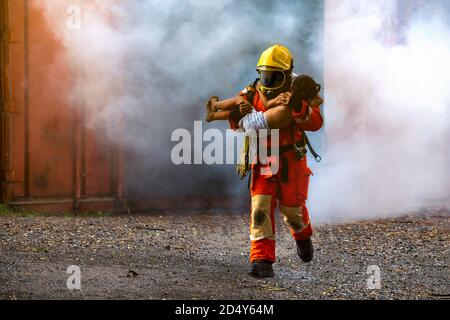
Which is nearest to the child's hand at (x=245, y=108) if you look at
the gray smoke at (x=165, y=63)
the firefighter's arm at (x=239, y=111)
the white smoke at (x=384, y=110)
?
the firefighter's arm at (x=239, y=111)

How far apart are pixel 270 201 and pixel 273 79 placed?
0.82 m

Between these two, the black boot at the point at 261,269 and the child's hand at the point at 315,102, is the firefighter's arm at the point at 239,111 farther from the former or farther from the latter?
the black boot at the point at 261,269

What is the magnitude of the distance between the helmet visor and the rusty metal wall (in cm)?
324

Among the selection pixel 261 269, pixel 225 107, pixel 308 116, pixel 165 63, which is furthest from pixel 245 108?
pixel 165 63

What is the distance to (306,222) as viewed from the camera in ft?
18.2

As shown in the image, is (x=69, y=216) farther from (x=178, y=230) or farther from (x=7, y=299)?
(x=7, y=299)

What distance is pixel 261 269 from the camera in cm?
525

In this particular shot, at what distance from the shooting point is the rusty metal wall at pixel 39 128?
788cm

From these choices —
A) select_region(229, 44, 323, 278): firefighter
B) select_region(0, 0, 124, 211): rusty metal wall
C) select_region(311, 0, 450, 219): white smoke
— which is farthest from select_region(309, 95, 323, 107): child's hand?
select_region(0, 0, 124, 211): rusty metal wall

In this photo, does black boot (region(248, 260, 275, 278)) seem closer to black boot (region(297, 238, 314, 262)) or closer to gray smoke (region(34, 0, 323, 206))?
black boot (region(297, 238, 314, 262))

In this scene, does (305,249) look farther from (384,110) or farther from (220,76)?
(384,110)

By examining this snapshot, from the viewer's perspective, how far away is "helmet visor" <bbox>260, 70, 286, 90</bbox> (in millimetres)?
5324
